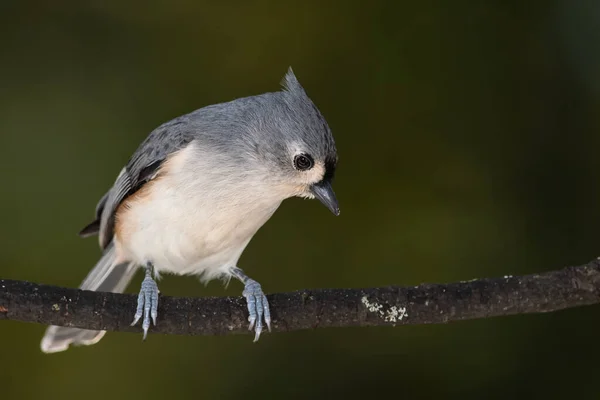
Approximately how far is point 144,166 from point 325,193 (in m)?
0.76

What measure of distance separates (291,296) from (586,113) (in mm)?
2369

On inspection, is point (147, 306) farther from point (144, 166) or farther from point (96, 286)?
point (96, 286)

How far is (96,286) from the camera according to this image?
3412 millimetres

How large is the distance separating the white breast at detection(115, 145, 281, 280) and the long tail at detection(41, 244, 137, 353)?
0.32m

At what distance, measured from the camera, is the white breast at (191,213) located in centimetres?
286

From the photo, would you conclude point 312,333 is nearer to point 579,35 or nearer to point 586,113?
point 586,113

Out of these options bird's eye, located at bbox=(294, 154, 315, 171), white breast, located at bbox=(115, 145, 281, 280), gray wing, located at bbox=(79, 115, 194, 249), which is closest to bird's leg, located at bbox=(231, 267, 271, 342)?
white breast, located at bbox=(115, 145, 281, 280)

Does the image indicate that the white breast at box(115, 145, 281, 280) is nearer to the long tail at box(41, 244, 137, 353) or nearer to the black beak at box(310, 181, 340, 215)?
the black beak at box(310, 181, 340, 215)

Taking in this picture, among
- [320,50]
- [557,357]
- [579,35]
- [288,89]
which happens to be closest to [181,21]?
[320,50]

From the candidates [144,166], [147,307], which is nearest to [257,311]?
[147,307]

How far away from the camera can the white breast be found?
2855 millimetres

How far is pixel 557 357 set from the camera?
3867 millimetres

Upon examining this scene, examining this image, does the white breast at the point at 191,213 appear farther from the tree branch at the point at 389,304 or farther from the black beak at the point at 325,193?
the tree branch at the point at 389,304

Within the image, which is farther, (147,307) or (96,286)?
(96,286)
